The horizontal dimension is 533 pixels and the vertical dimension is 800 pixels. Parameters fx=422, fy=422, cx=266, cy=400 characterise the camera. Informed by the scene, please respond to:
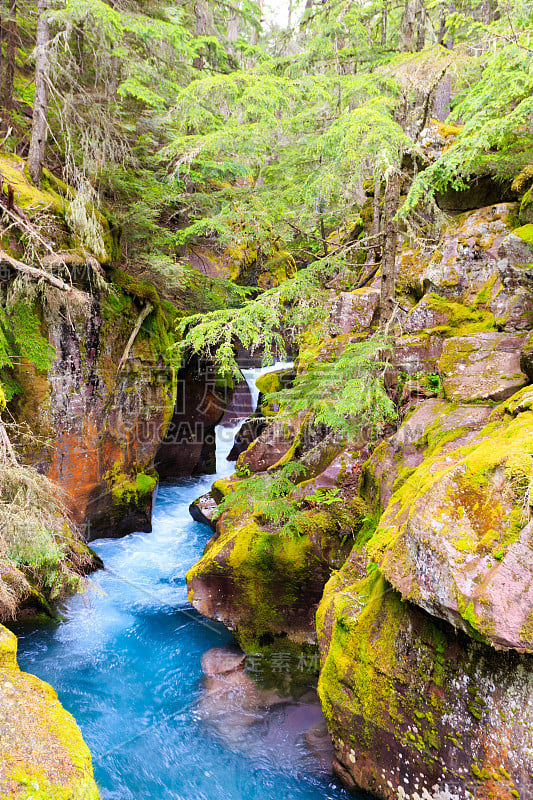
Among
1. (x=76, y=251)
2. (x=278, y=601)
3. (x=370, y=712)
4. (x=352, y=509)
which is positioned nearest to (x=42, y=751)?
(x=370, y=712)

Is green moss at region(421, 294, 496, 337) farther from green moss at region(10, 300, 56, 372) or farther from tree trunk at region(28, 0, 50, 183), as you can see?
tree trunk at region(28, 0, 50, 183)

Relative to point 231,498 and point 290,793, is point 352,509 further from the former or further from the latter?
point 290,793

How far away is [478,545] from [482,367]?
2.93 meters

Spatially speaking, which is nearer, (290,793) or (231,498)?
(290,793)

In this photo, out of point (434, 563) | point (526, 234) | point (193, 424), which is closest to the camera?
point (434, 563)

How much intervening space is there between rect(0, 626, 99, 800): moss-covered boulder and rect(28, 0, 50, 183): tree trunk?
354 inches

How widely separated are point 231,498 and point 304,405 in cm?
195

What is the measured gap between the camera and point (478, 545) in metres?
3.30

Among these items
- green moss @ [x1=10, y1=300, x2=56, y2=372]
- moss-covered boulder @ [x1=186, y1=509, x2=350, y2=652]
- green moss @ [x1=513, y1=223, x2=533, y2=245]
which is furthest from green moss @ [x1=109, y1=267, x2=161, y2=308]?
green moss @ [x1=513, y1=223, x2=533, y2=245]

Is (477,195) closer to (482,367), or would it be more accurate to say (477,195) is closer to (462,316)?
(462,316)

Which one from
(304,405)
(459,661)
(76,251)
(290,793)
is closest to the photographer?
(459,661)

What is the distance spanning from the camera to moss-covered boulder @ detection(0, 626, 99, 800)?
2672mm

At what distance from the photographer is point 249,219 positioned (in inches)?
316

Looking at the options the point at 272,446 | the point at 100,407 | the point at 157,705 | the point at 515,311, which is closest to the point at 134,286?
the point at 100,407
